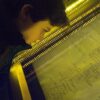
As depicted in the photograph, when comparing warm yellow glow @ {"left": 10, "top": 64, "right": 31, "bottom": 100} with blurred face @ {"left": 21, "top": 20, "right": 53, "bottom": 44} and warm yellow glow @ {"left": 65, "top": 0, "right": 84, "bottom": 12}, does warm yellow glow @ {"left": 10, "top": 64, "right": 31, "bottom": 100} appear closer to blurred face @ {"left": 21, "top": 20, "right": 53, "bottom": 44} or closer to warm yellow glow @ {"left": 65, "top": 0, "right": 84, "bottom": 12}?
blurred face @ {"left": 21, "top": 20, "right": 53, "bottom": 44}

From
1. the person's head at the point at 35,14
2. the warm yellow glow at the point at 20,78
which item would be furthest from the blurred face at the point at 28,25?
the warm yellow glow at the point at 20,78

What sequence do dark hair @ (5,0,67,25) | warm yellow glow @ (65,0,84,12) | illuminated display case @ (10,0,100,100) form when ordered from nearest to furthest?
dark hair @ (5,0,67,25) < illuminated display case @ (10,0,100,100) < warm yellow glow @ (65,0,84,12)

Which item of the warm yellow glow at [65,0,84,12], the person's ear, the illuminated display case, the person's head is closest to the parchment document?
the illuminated display case

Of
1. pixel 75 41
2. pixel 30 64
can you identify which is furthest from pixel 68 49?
pixel 30 64

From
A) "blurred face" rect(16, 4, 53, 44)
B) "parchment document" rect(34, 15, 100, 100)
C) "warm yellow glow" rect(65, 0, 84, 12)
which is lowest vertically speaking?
"parchment document" rect(34, 15, 100, 100)

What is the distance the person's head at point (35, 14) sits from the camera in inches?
49.2

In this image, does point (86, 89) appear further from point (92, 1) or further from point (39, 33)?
point (92, 1)

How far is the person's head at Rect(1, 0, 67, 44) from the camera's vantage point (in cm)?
125

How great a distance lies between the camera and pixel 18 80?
144cm

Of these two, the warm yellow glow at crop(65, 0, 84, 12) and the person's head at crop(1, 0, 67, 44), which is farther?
the warm yellow glow at crop(65, 0, 84, 12)

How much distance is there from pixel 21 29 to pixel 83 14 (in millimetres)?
465

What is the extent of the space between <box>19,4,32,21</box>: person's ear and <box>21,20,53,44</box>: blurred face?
0.15 ft

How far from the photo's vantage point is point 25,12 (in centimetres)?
127

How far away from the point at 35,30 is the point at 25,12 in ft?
0.40
